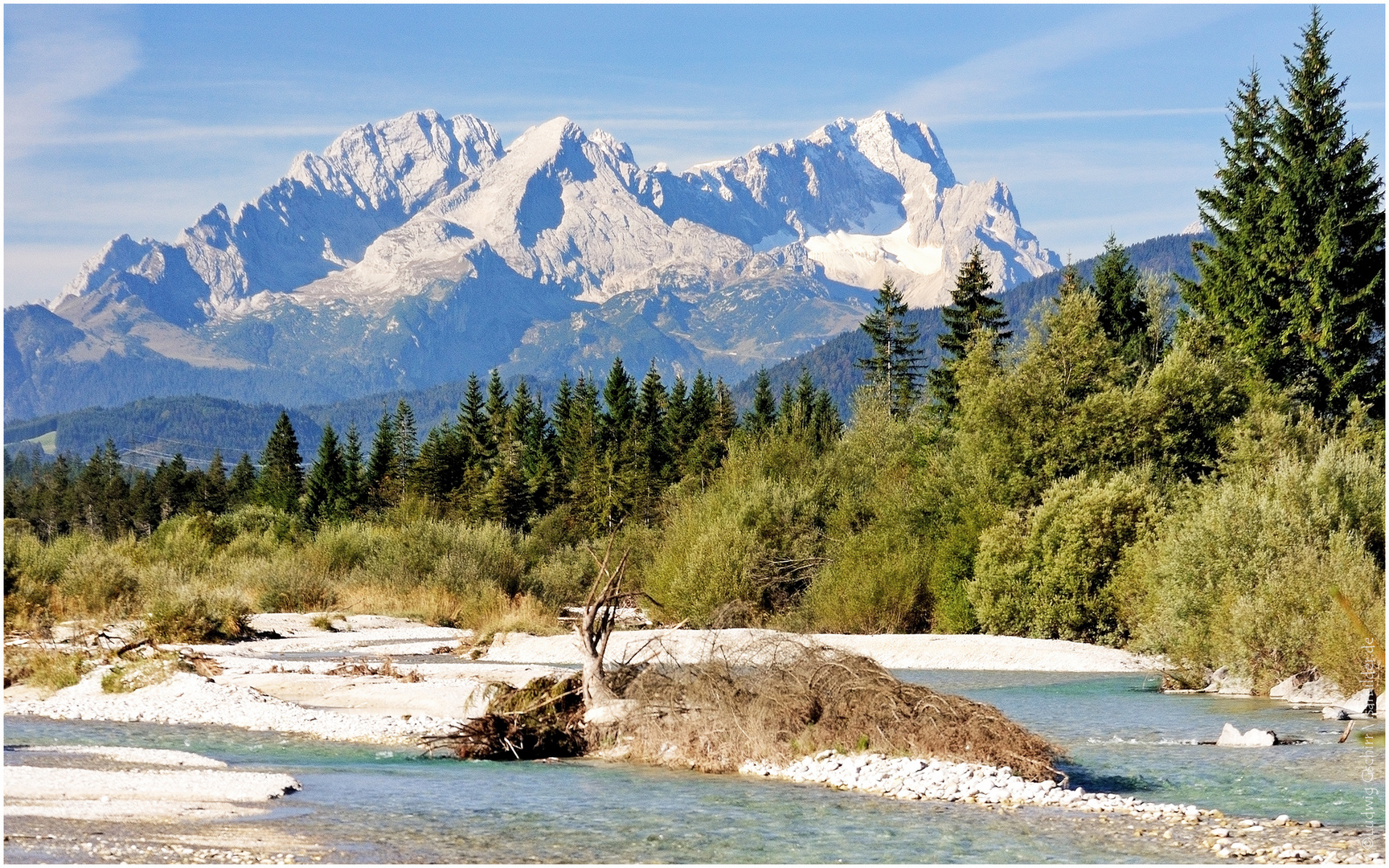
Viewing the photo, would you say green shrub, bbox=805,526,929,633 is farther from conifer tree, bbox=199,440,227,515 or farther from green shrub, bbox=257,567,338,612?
conifer tree, bbox=199,440,227,515

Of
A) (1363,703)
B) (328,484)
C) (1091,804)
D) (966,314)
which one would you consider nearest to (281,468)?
(328,484)

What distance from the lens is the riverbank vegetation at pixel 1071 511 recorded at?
1230 inches

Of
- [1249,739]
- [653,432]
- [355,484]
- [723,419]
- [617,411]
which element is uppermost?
[617,411]

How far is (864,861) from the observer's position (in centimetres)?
1324

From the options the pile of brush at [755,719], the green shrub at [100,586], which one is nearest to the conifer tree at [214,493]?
the green shrub at [100,586]

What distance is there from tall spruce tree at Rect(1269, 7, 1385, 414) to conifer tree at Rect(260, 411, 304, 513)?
9041cm

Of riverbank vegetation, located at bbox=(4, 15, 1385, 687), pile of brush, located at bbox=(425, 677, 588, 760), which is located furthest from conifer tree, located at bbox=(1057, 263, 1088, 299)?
pile of brush, located at bbox=(425, 677, 588, 760)

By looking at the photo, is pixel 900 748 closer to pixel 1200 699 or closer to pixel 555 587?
pixel 1200 699

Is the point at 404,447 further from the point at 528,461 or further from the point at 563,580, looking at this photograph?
the point at 563,580

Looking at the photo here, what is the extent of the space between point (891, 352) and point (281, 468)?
63.2 metres

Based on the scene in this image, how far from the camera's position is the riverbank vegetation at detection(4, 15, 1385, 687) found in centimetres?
3123

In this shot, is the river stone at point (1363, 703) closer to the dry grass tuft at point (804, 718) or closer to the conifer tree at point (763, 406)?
the dry grass tuft at point (804, 718)

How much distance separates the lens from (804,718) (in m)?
19.2

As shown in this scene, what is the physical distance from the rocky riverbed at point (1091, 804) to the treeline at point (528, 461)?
46530 mm
